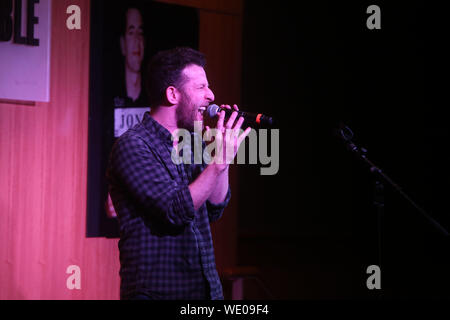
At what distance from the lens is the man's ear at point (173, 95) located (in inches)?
75.8

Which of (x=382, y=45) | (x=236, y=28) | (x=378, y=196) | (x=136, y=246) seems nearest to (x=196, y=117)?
(x=136, y=246)

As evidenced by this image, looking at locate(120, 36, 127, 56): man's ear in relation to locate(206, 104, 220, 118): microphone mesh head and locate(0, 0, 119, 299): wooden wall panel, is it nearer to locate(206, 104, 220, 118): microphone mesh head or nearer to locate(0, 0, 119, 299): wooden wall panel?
locate(0, 0, 119, 299): wooden wall panel

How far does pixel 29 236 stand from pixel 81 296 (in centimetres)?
53

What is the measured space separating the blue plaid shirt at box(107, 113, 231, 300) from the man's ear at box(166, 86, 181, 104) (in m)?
0.22

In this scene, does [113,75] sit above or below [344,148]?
above

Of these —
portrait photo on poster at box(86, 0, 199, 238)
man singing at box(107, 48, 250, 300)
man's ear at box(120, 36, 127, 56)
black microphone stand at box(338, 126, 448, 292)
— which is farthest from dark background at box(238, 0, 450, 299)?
man's ear at box(120, 36, 127, 56)

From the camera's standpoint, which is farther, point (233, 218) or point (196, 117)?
point (233, 218)

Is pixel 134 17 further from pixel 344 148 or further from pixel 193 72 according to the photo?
pixel 344 148

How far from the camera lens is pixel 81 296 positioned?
3080 mm

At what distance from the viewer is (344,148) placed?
6133mm

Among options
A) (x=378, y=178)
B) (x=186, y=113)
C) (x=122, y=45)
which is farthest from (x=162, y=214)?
(x=122, y=45)

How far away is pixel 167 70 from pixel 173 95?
0.12 metres

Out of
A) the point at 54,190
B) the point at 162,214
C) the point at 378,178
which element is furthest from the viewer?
the point at 54,190
